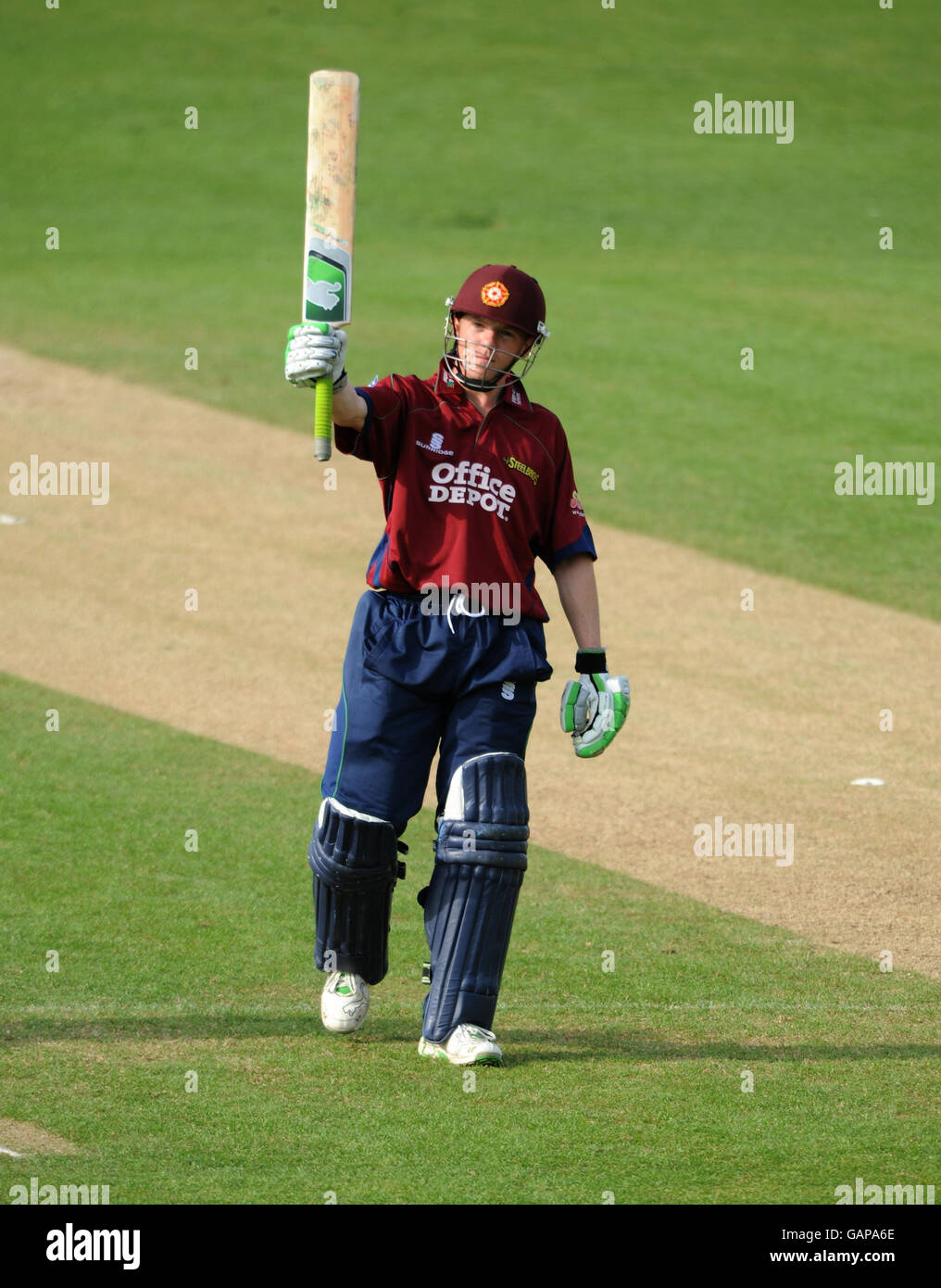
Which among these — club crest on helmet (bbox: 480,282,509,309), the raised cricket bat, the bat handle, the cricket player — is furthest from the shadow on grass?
club crest on helmet (bbox: 480,282,509,309)

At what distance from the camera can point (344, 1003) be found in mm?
5586

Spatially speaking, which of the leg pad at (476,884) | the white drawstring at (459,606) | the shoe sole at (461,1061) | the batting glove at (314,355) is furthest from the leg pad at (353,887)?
the batting glove at (314,355)

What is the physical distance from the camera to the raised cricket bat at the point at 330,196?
544 cm

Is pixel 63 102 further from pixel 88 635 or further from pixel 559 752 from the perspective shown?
pixel 559 752

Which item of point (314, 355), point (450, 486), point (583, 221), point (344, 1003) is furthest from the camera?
point (583, 221)

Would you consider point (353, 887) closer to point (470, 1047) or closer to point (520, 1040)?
point (470, 1047)

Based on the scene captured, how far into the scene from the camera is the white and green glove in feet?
18.5

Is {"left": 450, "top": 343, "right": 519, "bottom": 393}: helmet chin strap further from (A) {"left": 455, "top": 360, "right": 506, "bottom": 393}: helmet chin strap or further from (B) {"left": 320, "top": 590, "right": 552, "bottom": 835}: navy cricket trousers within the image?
(B) {"left": 320, "top": 590, "right": 552, "bottom": 835}: navy cricket trousers

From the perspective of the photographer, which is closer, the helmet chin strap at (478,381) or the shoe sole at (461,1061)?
the shoe sole at (461,1061)

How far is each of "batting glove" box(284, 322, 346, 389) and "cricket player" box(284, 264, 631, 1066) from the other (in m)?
0.14

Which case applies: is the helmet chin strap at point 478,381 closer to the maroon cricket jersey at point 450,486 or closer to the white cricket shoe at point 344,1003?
the maroon cricket jersey at point 450,486

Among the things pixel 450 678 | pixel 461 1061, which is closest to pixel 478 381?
pixel 450 678

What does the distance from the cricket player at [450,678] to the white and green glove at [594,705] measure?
0.01 meters

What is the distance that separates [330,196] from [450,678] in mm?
1495
